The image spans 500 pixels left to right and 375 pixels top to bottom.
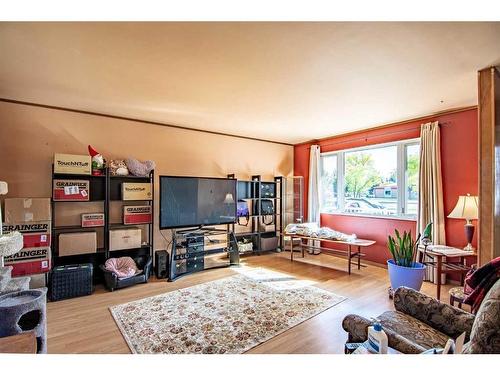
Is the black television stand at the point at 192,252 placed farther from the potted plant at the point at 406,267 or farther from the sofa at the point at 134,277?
the potted plant at the point at 406,267

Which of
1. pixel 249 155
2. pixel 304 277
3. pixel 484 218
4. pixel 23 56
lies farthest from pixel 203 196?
pixel 484 218

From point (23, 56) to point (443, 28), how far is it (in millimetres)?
3089

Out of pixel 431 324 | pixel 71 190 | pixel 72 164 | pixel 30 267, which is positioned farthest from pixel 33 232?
pixel 431 324

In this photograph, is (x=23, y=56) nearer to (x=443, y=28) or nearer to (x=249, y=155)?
(x=443, y=28)

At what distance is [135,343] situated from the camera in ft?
6.71

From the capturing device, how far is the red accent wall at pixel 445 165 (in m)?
3.31

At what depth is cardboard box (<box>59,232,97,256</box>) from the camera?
3.08 m

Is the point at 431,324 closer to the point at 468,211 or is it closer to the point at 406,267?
the point at 406,267

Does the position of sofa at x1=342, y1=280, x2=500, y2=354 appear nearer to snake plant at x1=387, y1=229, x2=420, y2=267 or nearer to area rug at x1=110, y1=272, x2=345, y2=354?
area rug at x1=110, y1=272, x2=345, y2=354

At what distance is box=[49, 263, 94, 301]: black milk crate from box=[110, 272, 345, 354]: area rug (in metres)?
0.67

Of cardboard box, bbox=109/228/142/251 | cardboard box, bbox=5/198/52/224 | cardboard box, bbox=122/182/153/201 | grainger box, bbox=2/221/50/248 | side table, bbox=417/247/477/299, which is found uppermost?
cardboard box, bbox=122/182/153/201

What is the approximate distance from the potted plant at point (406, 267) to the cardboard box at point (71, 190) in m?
3.84

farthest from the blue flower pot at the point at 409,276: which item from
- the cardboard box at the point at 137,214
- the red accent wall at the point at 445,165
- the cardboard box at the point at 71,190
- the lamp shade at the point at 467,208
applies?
the cardboard box at the point at 71,190

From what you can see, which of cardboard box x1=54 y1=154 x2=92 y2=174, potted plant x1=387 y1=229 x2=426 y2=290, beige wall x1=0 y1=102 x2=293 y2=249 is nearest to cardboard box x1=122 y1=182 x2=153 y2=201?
beige wall x1=0 y1=102 x2=293 y2=249
